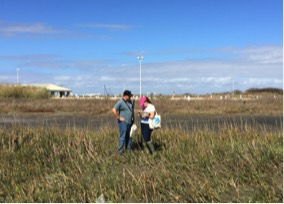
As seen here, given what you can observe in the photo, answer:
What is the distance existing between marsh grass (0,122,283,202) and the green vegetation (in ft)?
139

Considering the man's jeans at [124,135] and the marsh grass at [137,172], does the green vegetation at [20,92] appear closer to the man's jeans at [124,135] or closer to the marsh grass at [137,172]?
the marsh grass at [137,172]

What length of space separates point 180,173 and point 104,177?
1.52 meters

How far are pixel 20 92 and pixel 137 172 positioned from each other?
155ft

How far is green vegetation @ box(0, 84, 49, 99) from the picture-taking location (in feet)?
174

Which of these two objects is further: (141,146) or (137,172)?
(141,146)

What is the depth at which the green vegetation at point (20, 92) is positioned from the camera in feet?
174

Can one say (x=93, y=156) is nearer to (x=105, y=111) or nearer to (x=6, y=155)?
(x=6, y=155)

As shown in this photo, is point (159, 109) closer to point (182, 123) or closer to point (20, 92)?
point (182, 123)

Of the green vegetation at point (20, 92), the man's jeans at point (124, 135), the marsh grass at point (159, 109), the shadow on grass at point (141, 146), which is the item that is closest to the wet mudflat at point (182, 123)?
the shadow on grass at point (141, 146)

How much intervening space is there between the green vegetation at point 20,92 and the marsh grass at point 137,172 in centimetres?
4226

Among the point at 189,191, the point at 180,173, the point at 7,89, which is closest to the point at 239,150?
the point at 180,173

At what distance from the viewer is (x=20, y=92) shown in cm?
5372

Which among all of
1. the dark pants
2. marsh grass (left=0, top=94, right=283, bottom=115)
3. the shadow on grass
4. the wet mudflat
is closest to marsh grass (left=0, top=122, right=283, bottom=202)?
the shadow on grass

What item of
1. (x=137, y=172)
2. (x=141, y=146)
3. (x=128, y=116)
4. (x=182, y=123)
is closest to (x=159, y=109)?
(x=182, y=123)
